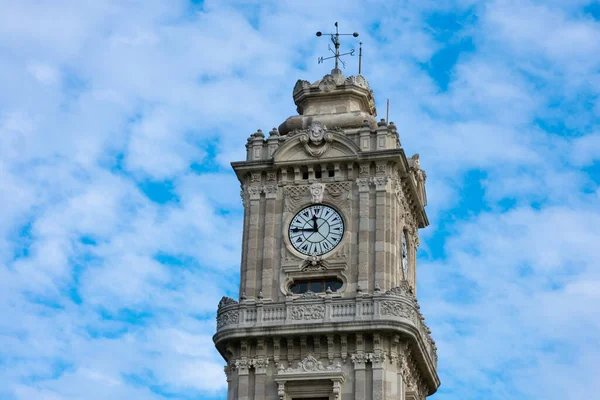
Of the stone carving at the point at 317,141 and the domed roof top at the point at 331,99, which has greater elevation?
the domed roof top at the point at 331,99

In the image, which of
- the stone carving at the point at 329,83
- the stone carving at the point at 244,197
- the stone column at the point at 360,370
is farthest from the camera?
the stone carving at the point at 329,83

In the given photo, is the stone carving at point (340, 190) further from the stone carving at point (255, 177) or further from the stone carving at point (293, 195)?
the stone carving at point (255, 177)

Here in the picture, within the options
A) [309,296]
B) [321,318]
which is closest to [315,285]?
[309,296]

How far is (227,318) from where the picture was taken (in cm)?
7138

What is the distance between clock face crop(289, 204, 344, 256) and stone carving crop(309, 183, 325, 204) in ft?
1.17

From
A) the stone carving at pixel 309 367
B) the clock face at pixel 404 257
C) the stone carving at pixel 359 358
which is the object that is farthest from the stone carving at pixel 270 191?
the stone carving at pixel 359 358

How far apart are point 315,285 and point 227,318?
472 centimetres

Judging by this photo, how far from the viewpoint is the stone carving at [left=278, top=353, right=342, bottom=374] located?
69438mm

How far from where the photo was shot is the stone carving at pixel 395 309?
2736 inches

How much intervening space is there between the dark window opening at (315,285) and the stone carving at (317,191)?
13.4 feet

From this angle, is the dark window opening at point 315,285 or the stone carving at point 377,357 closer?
the stone carving at point 377,357

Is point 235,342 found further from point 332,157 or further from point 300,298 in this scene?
point 332,157

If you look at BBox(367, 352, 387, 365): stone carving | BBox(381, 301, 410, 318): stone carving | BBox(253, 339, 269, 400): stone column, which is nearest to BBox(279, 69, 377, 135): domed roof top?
BBox(381, 301, 410, 318): stone carving

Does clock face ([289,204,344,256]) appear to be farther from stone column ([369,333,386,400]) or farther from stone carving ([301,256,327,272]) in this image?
stone column ([369,333,386,400])
